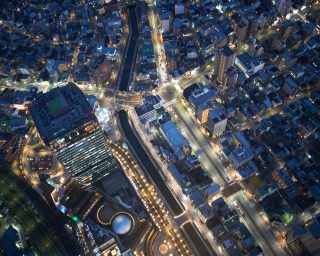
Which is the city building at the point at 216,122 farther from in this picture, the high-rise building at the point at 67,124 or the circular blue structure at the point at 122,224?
the circular blue structure at the point at 122,224

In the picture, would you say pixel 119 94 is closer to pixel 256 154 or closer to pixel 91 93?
pixel 91 93

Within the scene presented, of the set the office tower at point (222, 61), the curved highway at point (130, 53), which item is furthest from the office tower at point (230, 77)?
the curved highway at point (130, 53)

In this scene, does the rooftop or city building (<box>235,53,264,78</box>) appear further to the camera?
city building (<box>235,53,264,78</box>)

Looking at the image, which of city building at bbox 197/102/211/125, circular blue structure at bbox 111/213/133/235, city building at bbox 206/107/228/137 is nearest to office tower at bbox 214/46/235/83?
city building at bbox 197/102/211/125

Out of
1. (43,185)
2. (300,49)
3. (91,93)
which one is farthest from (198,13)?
(43,185)

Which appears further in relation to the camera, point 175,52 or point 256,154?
point 175,52

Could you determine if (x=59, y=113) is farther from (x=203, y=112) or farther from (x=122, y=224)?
(x=203, y=112)

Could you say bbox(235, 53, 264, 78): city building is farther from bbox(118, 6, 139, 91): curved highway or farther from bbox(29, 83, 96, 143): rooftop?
bbox(29, 83, 96, 143): rooftop
